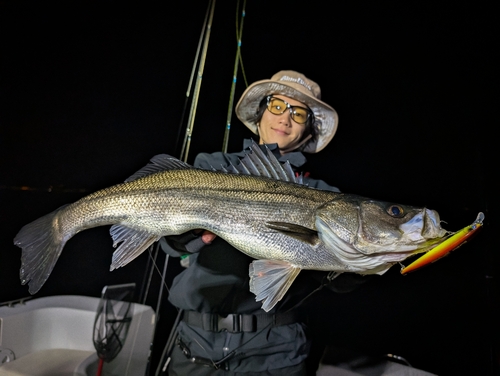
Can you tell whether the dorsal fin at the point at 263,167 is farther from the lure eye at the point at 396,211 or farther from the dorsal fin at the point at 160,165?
the lure eye at the point at 396,211

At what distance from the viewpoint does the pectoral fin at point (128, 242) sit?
65.2 inches

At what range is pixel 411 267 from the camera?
4.75 feet

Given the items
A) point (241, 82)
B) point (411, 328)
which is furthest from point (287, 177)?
point (411, 328)

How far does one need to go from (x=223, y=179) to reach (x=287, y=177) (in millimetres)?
339

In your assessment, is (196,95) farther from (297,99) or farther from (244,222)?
(244,222)

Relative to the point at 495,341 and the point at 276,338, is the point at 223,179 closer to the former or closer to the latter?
the point at 276,338

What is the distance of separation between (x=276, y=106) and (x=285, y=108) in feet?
0.22

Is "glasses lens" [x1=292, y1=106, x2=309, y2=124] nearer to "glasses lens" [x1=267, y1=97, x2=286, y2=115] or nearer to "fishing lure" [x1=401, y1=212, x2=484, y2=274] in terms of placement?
"glasses lens" [x1=267, y1=97, x2=286, y2=115]

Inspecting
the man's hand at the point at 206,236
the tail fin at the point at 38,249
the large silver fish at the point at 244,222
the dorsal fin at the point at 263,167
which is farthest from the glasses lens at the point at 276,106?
the tail fin at the point at 38,249

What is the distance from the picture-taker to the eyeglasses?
Answer: 8.23 ft

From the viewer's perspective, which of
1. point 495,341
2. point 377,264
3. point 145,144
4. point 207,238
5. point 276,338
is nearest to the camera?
point 377,264

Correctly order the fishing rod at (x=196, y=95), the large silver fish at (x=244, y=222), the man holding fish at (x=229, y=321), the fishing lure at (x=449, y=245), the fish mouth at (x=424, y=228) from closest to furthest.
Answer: the fishing lure at (x=449, y=245), the fish mouth at (x=424, y=228), the large silver fish at (x=244, y=222), the man holding fish at (x=229, y=321), the fishing rod at (x=196, y=95)

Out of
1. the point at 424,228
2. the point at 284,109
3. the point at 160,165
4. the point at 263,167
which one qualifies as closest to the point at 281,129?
the point at 284,109

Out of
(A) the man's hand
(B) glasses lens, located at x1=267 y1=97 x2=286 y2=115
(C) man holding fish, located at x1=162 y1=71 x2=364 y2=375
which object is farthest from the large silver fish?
(B) glasses lens, located at x1=267 y1=97 x2=286 y2=115
